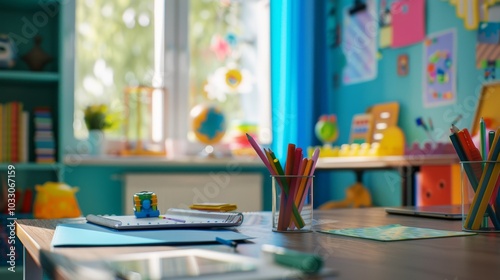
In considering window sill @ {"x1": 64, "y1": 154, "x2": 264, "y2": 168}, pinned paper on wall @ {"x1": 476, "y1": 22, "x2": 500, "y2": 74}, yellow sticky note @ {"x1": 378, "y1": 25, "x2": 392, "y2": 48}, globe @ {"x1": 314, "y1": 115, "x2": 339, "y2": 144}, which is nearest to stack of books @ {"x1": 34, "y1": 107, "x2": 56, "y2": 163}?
window sill @ {"x1": 64, "y1": 154, "x2": 264, "y2": 168}

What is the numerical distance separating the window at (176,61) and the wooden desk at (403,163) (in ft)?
3.22

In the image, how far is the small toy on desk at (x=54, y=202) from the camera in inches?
117

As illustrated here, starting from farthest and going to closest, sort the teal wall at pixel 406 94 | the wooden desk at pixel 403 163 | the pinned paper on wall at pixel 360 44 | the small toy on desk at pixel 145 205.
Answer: the pinned paper on wall at pixel 360 44, the teal wall at pixel 406 94, the wooden desk at pixel 403 163, the small toy on desk at pixel 145 205

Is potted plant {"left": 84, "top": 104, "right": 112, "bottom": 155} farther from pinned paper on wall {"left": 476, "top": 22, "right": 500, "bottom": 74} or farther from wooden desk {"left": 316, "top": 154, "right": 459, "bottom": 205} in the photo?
pinned paper on wall {"left": 476, "top": 22, "right": 500, "bottom": 74}

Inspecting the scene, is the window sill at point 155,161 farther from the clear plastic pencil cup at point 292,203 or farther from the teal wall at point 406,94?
the clear plastic pencil cup at point 292,203

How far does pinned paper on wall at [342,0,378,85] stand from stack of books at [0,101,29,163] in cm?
180

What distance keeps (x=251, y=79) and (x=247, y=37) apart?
0.84 feet

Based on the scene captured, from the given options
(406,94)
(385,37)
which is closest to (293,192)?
(406,94)

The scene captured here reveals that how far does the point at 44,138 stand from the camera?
10.2 feet

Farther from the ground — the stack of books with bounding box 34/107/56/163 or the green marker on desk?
the stack of books with bounding box 34/107/56/163

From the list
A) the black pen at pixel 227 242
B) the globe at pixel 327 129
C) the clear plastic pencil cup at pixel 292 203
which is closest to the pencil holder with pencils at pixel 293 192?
the clear plastic pencil cup at pixel 292 203

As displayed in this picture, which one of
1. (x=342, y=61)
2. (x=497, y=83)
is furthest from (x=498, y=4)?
(x=342, y=61)

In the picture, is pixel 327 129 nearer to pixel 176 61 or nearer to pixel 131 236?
pixel 176 61

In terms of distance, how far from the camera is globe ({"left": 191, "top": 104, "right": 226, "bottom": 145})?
146 inches
